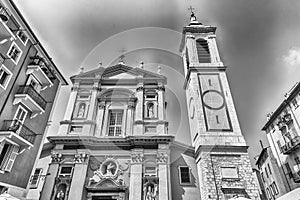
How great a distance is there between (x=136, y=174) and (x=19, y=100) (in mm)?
9147

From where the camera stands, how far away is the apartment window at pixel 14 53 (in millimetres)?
12158

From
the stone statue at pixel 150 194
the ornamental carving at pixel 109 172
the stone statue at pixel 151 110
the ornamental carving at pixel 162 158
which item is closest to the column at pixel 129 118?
the stone statue at pixel 151 110

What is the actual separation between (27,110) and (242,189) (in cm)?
1599

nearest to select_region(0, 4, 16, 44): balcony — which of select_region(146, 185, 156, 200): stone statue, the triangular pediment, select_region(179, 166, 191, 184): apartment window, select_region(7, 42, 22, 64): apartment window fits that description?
select_region(7, 42, 22, 64): apartment window

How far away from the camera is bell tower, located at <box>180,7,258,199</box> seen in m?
13.6

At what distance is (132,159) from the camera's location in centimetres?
1423

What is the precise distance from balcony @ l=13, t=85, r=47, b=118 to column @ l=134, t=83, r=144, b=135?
7.18 m

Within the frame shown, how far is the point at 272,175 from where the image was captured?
87.4 ft

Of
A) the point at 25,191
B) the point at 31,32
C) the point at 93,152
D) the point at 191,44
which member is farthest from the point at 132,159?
the point at 191,44

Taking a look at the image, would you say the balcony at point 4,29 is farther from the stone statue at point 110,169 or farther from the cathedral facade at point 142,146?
the stone statue at point 110,169

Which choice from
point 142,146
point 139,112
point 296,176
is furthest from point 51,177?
point 296,176

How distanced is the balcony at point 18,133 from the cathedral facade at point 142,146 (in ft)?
7.76

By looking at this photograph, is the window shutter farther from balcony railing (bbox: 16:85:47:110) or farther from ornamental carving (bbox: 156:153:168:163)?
ornamental carving (bbox: 156:153:168:163)

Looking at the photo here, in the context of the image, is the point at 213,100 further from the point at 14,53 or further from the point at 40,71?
the point at 14,53
